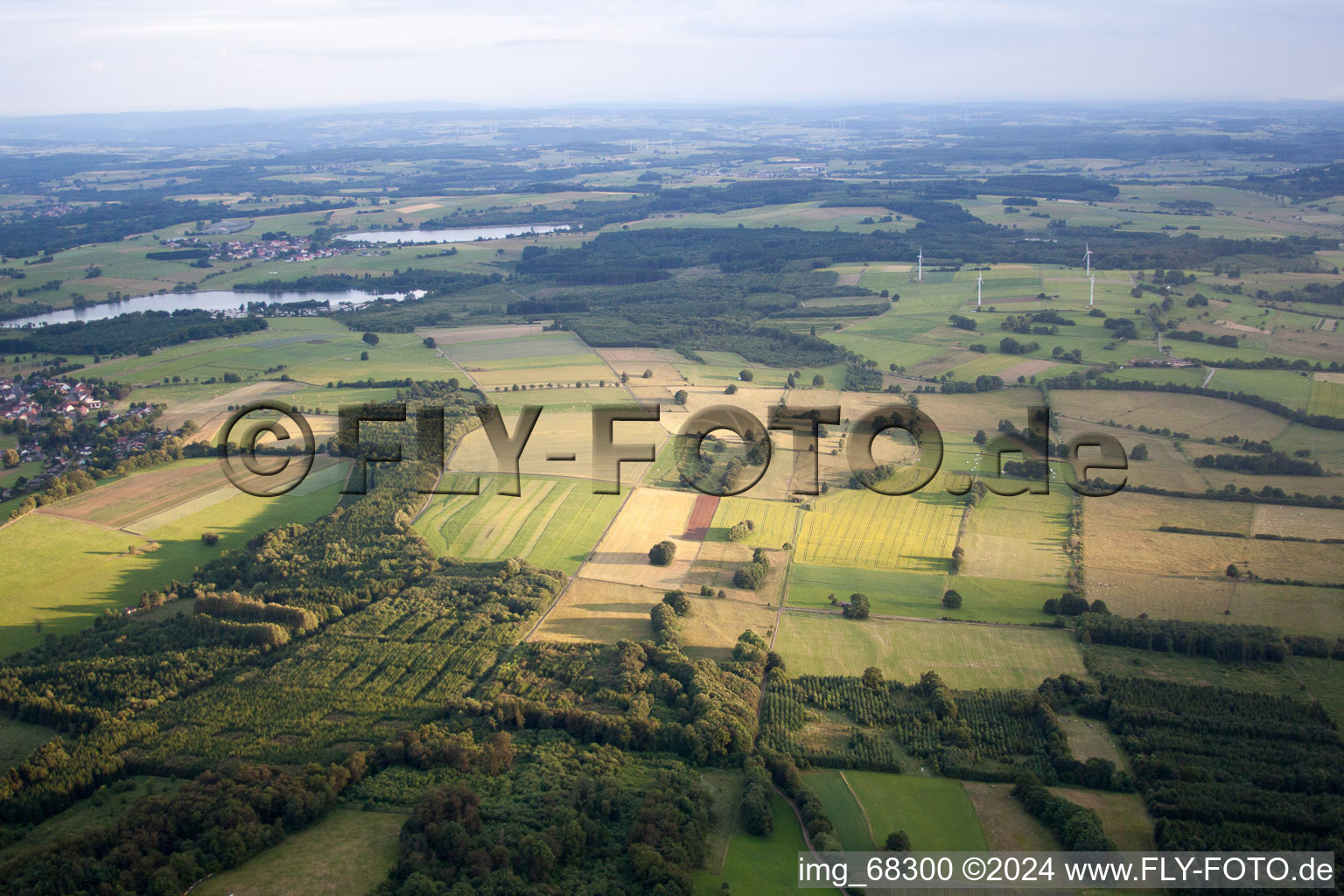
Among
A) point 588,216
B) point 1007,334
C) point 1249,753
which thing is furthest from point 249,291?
point 1249,753

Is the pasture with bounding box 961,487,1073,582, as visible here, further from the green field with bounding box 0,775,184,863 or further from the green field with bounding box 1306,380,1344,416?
the green field with bounding box 0,775,184,863

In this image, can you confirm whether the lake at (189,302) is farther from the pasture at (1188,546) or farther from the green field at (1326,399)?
the green field at (1326,399)

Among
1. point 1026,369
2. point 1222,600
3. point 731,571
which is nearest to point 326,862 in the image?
point 731,571

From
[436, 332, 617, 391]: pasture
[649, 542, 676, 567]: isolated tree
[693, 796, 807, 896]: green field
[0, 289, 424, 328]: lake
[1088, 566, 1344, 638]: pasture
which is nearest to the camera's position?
[693, 796, 807, 896]: green field

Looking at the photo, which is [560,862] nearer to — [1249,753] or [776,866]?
[776,866]

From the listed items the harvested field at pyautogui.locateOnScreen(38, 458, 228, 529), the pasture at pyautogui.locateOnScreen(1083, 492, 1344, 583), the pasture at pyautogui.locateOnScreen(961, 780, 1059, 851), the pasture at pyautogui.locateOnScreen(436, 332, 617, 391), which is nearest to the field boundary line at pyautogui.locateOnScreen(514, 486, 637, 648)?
the pasture at pyautogui.locateOnScreen(961, 780, 1059, 851)

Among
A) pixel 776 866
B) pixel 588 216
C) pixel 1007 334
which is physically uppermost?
pixel 588 216
